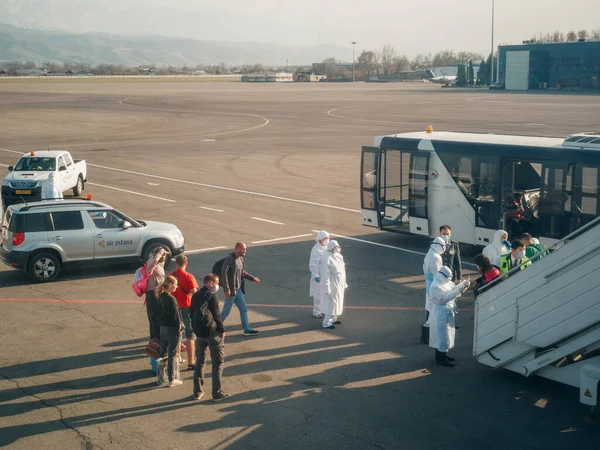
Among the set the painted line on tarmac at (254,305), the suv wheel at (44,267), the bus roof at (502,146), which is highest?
the bus roof at (502,146)

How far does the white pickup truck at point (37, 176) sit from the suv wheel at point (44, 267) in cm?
966

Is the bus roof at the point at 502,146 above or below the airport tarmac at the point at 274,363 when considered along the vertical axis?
above

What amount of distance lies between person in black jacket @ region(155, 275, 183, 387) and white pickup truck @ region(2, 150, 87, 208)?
55.2 feet

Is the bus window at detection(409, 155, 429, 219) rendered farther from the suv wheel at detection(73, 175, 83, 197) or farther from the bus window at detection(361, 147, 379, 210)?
the suv wheel at detection(73, 175, 83, 197)

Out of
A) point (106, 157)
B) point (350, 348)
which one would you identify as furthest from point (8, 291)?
point (106, 157)

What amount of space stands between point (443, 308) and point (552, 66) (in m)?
117

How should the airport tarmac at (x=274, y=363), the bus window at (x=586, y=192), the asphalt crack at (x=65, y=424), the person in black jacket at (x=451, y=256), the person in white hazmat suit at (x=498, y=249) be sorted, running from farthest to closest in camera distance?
the bus window at (x=586, y=192)
the person in white hazmat suit at (x=498, y=249)
the person in black jacket at (x=451, y=256)
the airport tarmac at (x=274, y=363)
the asphalt crack at (x=65, y=424)

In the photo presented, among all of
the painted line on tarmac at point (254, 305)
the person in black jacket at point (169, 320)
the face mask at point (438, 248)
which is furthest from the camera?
the painted line on tarmac at point (254, 305)

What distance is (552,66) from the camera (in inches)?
4692

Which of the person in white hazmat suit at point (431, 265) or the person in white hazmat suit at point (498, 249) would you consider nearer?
the person in white hazmat suit at point (431, 265)

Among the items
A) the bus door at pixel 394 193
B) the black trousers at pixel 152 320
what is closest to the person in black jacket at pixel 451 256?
the black trousers at pixel 152 320

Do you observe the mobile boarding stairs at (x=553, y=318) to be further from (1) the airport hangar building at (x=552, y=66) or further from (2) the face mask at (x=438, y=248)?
(1) the airport hangar building at (x=552, y=66)

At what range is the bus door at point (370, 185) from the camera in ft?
69.1

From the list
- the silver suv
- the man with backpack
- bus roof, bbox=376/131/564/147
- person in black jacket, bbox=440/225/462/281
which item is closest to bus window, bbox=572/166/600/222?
bus roof, bbox=376/131/564/147
